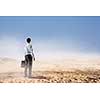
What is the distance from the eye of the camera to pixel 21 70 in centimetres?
497

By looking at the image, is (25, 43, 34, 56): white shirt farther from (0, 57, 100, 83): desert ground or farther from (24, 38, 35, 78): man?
(0, 57, 100, 83): desert ground

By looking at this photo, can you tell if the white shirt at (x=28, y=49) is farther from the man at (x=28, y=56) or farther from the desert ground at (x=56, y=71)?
the desert ground at (x=56, y=71)

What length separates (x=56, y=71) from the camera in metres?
4.99

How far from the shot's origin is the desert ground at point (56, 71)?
496 centimetres

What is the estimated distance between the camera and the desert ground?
496 cm

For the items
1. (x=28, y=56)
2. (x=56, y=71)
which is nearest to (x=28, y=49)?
(x=28, y=56)

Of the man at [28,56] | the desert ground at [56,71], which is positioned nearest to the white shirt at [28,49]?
the man at [28,56]

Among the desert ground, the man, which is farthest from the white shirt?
the desert ground

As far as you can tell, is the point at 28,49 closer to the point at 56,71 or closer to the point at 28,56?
the point at 28,56
